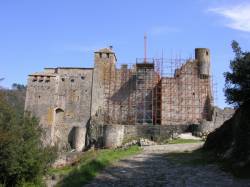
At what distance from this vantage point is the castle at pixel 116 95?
40.4m

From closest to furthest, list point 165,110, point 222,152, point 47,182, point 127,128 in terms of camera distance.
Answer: point 222,152 < point 47,182 < point 127,128 < point 165,110

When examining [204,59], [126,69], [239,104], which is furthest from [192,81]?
[239,104]

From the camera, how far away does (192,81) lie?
41156 mm

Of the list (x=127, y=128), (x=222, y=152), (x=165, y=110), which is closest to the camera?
(x=222, y=152)

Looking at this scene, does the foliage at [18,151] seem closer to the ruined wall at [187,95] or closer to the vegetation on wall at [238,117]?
the vegetation on wall at [238,117]

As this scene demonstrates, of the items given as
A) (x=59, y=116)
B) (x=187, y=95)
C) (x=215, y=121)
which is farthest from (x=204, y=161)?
(x=59, y=116)

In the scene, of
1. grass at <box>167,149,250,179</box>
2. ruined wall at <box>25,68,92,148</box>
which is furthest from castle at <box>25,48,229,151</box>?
grass at <box>167,149,250,179</box>

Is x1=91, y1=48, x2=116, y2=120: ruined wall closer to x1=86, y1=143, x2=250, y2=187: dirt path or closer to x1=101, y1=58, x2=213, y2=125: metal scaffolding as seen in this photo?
x1=101, y1=58, x2=213, y2=125: metal scaffolding

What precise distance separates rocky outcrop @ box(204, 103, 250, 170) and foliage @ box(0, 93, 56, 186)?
8.66 metres

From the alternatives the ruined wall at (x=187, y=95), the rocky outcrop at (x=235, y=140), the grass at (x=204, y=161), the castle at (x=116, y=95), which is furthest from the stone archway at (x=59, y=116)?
the rocky outcrop at (x=235, y=140)

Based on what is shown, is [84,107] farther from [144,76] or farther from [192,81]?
[192,81]

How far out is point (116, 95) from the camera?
41594 mm

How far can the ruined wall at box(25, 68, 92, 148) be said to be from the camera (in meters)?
40.5

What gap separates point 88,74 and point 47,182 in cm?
2061
